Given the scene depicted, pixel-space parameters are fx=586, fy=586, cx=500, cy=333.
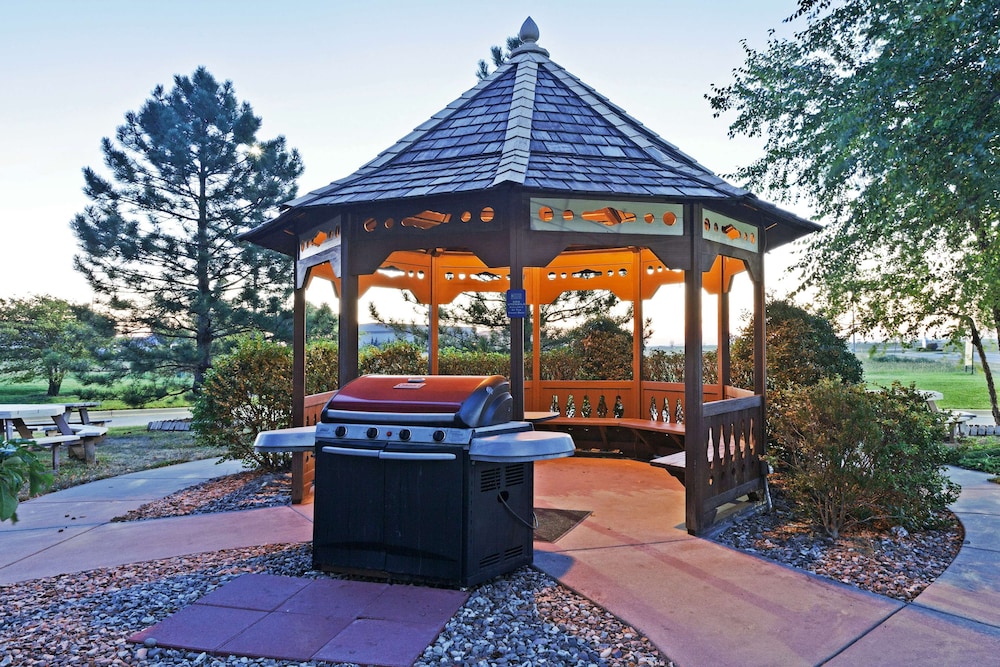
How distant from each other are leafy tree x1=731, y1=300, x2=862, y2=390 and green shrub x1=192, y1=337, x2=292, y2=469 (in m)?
5.26

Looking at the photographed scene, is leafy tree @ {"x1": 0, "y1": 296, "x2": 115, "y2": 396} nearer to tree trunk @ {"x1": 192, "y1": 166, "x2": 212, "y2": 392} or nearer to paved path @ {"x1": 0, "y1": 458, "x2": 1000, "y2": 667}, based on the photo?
tree trunk @ {"x1": 192, "y1": 166, "x2": 212, "y2": 392}

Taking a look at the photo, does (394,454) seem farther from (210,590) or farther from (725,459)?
(725,459)

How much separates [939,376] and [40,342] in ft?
126

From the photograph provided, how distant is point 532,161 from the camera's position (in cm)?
438

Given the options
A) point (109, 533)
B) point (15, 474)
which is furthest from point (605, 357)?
point (15, 474)

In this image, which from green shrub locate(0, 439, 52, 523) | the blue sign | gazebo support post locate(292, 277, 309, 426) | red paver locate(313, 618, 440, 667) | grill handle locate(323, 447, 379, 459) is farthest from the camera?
gazebo support post locate(292, 277, 309, 426)

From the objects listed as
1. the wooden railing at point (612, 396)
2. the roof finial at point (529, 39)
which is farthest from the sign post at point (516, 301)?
the wooden railing at point (612, 396)

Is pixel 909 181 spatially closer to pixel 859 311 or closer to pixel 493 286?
pixel 859 311

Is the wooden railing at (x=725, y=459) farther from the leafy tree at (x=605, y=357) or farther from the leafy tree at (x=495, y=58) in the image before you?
the leafy tree at (x=495, y=58)

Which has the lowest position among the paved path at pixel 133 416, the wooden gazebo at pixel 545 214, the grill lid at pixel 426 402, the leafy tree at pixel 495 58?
the paved path at pixel 133 416

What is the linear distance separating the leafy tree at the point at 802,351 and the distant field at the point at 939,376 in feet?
53.3

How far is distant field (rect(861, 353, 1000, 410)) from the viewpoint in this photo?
20.9 m

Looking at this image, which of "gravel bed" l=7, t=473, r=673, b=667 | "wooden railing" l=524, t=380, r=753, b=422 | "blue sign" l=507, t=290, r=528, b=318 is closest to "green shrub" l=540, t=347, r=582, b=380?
"wooden railing" l=524, t=380, r=753, b=422

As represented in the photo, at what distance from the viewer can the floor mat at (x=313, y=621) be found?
2.47m
